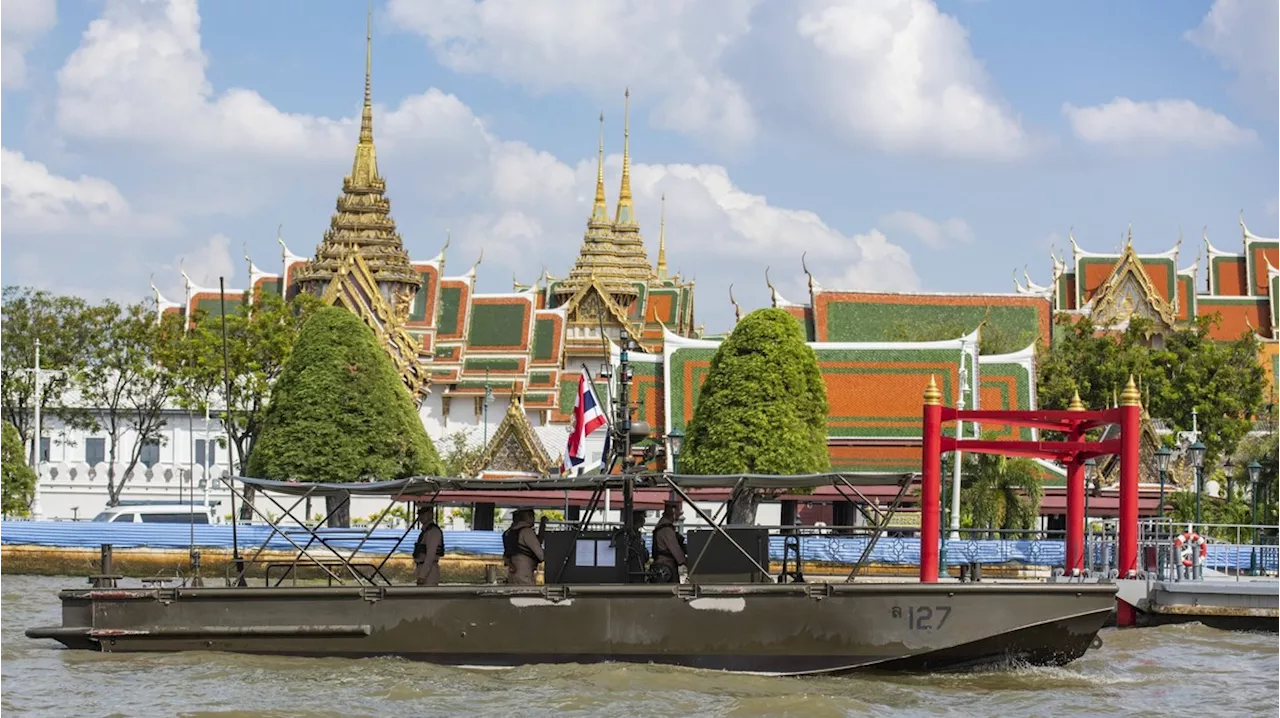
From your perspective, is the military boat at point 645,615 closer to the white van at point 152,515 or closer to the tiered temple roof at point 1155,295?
the white van at point 152,515

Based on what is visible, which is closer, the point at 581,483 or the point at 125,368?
the point at 581,483

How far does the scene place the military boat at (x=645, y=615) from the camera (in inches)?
→ 752

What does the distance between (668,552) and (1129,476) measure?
6058 millimetres

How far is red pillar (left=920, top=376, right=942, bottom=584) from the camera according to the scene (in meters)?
22.2

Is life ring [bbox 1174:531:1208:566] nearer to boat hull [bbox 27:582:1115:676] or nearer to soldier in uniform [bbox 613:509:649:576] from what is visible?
boat hull [bbox 27:582:1115:676]

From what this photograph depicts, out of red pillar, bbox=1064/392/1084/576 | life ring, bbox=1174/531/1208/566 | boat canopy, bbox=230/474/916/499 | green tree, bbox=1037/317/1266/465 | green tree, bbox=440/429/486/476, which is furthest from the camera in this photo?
green tree, bbox=1037/317/1266/465

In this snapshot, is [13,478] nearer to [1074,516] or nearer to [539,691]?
[1074,516]

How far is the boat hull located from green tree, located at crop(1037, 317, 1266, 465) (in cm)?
4593

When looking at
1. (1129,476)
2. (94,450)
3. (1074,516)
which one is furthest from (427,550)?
(94,450)

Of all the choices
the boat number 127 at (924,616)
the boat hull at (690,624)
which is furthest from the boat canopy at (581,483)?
the boat number 127 at (924,616)

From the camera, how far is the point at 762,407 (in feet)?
135

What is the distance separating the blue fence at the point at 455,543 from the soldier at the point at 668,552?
516 inches

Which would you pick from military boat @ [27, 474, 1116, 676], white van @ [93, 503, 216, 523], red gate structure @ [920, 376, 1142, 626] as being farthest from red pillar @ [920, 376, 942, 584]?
white van @ [93, 503, 216, 523]

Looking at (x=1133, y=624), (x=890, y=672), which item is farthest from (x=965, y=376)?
(x=890, y=672)
